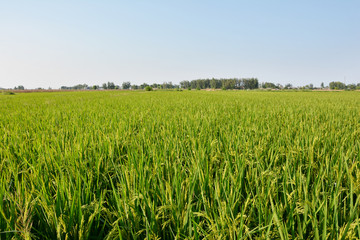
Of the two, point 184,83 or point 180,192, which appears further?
point 184,83

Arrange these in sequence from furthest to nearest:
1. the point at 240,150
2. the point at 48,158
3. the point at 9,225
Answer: the point at 240,150
the point at 48,158
the point at 9,225

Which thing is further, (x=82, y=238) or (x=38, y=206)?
(x=38, y=206)

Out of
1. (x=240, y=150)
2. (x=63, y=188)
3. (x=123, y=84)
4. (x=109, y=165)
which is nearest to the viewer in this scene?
(x=63, y=188)

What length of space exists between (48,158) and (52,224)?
2.78 ft

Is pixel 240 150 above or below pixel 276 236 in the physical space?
above

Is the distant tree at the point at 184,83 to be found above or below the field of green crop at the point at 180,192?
above

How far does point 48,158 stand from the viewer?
157 centimetres

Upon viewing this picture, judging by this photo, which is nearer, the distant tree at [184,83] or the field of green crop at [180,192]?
the field of green crop at [180,192]

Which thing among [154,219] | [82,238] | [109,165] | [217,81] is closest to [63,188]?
[82,238]

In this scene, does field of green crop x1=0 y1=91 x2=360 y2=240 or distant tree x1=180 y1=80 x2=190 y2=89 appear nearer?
field of green crop x1=0 y1=91 x2=360 y2=240

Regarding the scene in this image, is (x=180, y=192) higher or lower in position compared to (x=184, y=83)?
lower

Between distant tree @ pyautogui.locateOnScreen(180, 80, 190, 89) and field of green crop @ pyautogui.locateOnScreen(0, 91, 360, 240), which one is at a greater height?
distant tree @ pyautogui.locateOnScreen(180, 80, 190, 89)

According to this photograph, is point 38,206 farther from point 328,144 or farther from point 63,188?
point 328,144

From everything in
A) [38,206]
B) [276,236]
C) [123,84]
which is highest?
[123,84]
